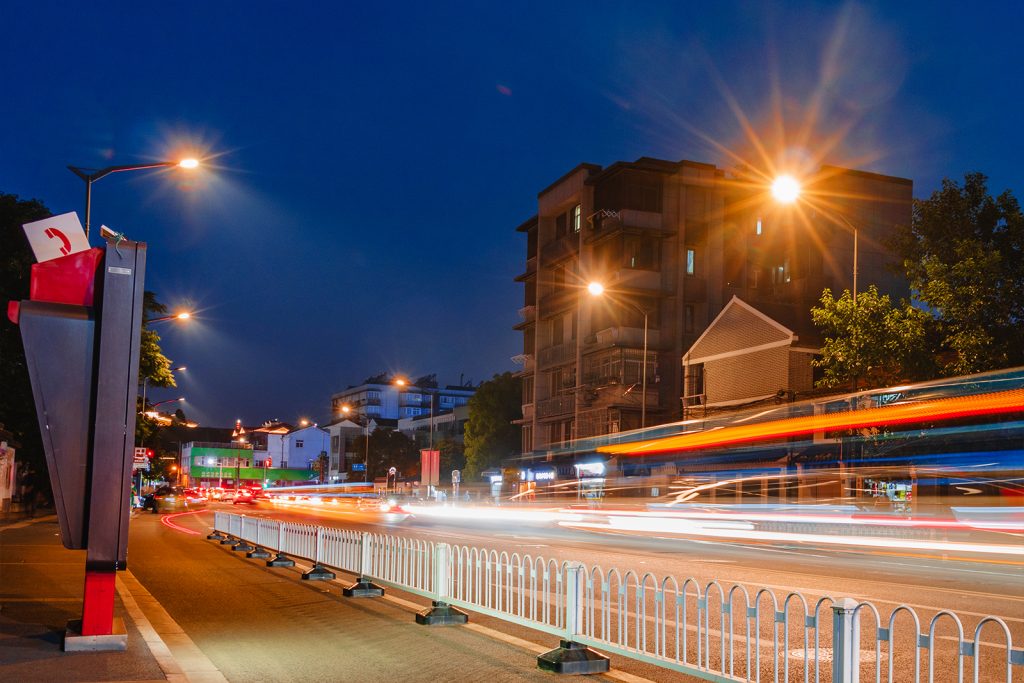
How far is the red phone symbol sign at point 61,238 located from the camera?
938cm

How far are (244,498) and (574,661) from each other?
6344 centimetres

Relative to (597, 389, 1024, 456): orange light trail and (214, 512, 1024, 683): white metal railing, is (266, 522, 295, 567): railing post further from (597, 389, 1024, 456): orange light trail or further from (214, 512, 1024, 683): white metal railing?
(597, 389, 1024, 456): orange light trail

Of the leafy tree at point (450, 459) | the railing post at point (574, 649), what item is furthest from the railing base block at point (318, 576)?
the leafy tree at point (450, 459)

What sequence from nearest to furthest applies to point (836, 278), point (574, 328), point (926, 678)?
point (926, 678) → point (836, 278) → point (574, 328)

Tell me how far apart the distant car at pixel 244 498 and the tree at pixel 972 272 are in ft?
172

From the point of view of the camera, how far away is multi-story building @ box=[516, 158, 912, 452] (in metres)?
54.0

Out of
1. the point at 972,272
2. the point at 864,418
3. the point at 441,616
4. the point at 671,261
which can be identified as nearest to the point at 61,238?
the point at 441,616

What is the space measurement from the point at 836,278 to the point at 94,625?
51.0 meters

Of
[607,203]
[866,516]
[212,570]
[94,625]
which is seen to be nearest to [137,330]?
[94,625]

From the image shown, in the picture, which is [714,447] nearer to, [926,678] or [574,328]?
[926,678]

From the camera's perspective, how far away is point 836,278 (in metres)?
55.0

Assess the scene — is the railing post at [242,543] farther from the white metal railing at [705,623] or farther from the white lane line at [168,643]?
the white lane line at [168,643]

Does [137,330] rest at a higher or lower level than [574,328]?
lower

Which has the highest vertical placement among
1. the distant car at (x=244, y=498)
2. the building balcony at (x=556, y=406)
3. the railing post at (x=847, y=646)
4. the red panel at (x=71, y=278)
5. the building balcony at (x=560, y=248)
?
the building balcony at (x=560, y=248)
